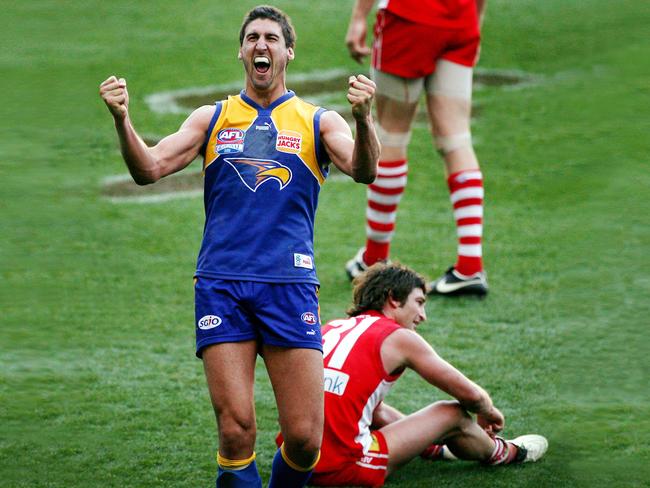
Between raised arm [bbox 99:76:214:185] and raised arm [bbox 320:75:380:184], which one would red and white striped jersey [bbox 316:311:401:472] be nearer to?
raised arm [bbox 320:75:380:184]

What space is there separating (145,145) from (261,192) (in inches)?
19.5

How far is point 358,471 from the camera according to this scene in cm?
523

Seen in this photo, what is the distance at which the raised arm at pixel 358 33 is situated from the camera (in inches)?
311

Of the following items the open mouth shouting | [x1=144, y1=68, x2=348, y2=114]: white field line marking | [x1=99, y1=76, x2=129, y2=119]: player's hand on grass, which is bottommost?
[x1=144, y1=68, x2=348, y2=114]: white field line marking

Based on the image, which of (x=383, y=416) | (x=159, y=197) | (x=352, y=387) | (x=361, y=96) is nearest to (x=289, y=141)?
(x=361, y=96)

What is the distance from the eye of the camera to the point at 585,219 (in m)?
9.16

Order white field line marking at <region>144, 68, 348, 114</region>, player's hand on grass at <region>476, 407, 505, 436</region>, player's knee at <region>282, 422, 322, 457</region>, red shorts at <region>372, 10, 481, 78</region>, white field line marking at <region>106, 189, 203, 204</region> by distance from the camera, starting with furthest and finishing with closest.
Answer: white field line marking at <region>144, 68, 348, 114</region> < white field line marking at <region>106, 189, 203, 204</region> < red shorts at <region>372, 10, 481, 78</region> < player's hand on grass at <region>476, 407, 505, 436</region> < player's knee at <region>282, 422, 322, 457</region>

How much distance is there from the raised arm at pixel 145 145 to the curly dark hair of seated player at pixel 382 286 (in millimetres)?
1268

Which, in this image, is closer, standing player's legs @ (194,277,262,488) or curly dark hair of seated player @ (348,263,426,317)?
standing player's legs @ (194,277,262,488)

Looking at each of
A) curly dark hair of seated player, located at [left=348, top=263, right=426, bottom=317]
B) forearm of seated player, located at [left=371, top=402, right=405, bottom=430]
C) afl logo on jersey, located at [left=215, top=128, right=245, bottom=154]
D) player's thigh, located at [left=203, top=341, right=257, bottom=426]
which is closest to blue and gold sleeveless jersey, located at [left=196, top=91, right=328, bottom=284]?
Answer: afl logo on jersey, located at [left=215, top=128, right=245, bottom=154]

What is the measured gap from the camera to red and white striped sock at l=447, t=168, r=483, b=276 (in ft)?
25.3

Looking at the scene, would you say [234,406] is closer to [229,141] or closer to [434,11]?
[229,141]

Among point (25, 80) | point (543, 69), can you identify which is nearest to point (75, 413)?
point (25, 80)

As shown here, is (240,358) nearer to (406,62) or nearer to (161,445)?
(161,445)
